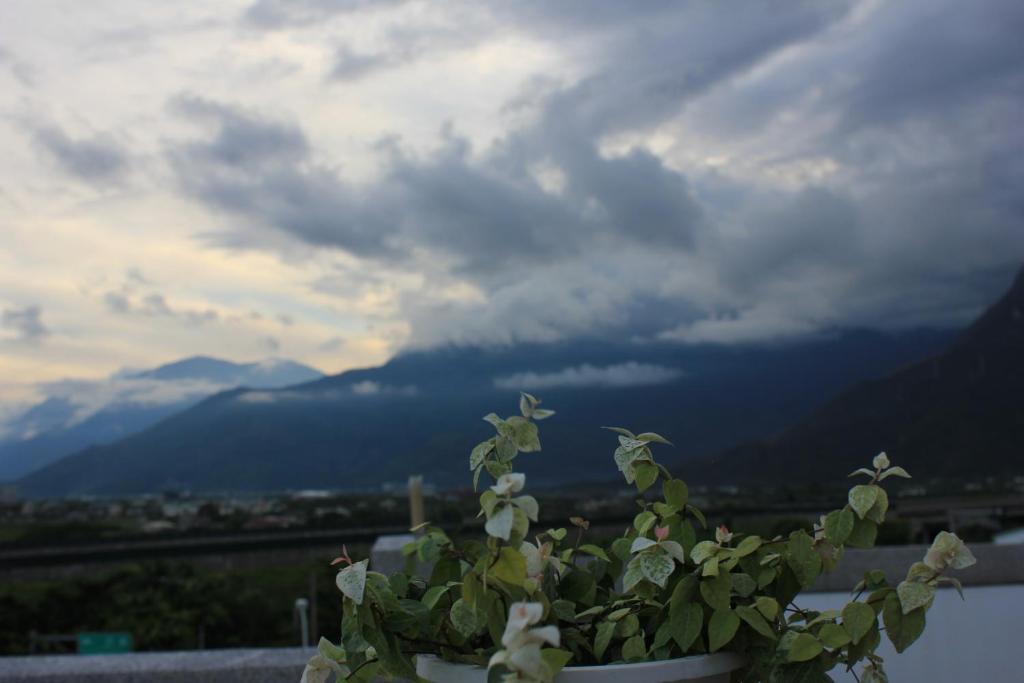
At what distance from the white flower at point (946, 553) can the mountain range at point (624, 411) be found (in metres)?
15.6

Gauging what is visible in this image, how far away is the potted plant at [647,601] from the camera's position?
913mm

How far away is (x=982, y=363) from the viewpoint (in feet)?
103

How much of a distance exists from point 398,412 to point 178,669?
306ft

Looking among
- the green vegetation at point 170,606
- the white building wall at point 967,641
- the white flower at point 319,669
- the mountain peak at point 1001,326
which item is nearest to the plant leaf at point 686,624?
the white flower at point 319,669

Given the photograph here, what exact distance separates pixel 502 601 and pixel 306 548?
113 feet

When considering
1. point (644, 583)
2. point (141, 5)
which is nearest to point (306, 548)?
point (141, 5)

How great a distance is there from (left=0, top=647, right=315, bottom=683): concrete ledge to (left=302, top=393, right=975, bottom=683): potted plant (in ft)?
4.78

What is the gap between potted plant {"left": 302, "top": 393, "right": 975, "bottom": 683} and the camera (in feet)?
3.00

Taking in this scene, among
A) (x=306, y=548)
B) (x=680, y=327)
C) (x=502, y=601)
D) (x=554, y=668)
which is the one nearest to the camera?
(x=554, y=668)

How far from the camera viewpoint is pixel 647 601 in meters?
1.00

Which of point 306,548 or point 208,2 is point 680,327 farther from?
point 208,2

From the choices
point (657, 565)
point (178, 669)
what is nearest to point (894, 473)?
point (657, 565)

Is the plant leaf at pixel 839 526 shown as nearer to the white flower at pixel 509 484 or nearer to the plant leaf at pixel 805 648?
the plant leaf at pixel 805 648

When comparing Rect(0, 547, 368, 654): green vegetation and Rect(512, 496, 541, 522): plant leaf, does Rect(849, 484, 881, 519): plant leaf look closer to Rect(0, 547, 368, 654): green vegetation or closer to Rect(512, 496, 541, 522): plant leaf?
Rect(512, 496, 541, 522): plant leaf
